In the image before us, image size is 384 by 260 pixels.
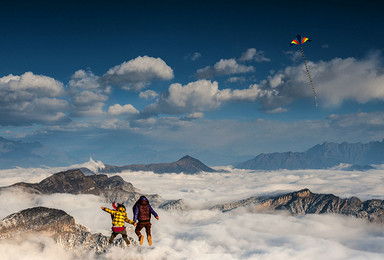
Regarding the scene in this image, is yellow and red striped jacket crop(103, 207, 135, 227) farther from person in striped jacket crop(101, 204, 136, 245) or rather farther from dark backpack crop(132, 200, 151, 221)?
dark backpack crop(132, 200, 151, 221)

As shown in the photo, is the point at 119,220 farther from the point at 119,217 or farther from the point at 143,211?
A: the point at 143,211

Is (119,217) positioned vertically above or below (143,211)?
below

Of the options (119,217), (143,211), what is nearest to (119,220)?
(119,217)

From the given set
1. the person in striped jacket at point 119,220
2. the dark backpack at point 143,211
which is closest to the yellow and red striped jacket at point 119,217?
the person in striped jacket at point 119,220

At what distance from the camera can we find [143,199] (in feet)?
90.5

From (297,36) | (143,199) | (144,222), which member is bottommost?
(144,222)

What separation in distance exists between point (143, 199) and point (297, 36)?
6311cm

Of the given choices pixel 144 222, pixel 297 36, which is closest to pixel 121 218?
pixel 144 222

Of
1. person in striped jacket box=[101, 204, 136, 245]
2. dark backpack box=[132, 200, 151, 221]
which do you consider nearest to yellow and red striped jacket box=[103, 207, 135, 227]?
person in striped jacket box=[101, 204, 136, 245]

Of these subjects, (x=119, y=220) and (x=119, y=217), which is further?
(x=119, y=217)

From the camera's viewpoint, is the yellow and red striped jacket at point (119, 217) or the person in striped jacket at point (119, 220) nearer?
the person in striped jacket at point (119, 220)

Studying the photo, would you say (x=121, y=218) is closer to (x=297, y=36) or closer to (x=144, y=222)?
(x=144, y=222)

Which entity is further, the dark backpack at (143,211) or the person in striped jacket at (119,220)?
the dark backpack at (143,211)

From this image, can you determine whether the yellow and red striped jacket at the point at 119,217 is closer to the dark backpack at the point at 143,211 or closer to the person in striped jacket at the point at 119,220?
the person in striped jacket at the point at 119,220
